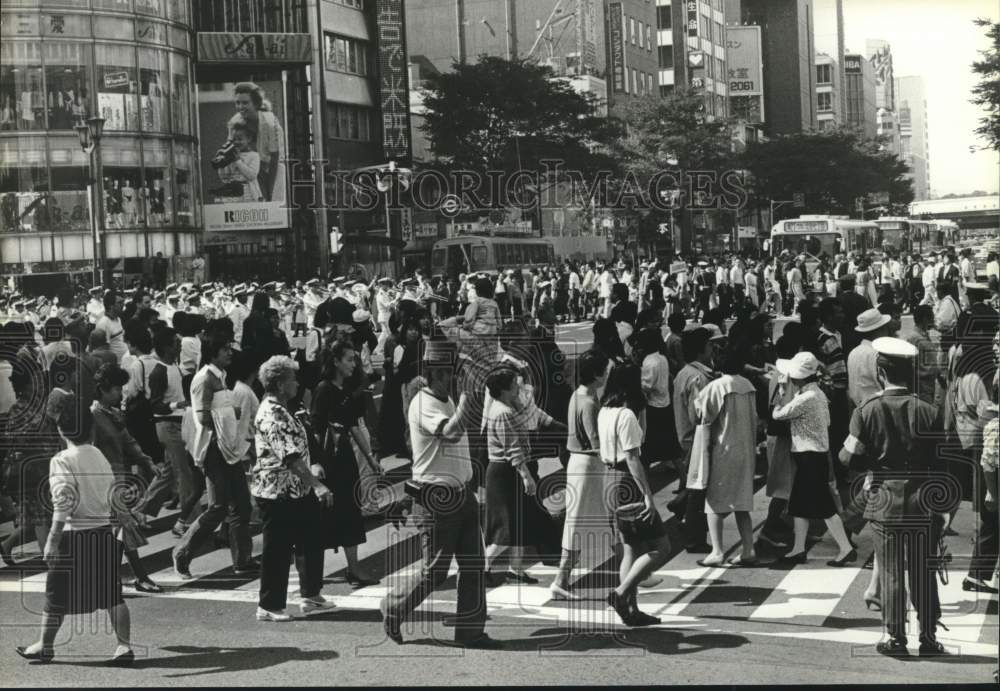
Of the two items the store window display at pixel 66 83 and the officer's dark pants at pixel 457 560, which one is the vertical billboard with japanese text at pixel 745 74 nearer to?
the officer's dark pants at pixel 457 560

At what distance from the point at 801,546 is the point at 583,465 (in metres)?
2.13

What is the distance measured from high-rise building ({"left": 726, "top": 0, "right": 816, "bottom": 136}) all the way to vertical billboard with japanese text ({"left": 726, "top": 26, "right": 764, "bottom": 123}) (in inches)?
5.9

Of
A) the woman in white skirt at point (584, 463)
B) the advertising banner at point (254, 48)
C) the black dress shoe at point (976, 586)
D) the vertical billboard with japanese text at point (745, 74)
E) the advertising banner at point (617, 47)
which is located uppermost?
the advertising banner at point (254, 48)

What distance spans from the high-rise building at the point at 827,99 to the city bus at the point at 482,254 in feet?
48.2

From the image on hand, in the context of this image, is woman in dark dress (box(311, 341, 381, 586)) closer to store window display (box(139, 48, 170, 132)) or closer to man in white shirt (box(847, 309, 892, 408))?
man in white shirt (box(847, 309, 892, 408))

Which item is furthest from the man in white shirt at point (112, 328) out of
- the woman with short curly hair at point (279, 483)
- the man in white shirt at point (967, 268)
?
the man in white shirt at point (967, 268)

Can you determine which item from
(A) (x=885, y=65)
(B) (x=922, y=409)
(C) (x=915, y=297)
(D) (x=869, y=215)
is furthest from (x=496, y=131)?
(D) (x=869, y=215)

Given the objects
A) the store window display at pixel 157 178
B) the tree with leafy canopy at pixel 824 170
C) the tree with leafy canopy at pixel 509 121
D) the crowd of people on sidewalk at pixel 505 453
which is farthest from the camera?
the store window display at pixel 157 178

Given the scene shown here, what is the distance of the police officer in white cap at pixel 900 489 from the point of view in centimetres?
687

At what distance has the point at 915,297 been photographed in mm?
21188

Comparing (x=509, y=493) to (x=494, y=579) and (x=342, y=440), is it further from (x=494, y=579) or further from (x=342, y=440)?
(x=342, y=440)

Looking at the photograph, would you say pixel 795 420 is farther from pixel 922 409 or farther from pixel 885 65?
pixel 885 65

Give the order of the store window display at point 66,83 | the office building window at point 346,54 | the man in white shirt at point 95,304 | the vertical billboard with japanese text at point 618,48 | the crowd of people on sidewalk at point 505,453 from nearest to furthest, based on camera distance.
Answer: the crowd of people on sidewalk at point 505,453
the man in white shirt at point 95,304
the vertical billboard with japanese text at point 618,48
the store window display at point 66,83
the office building window at point 346,54

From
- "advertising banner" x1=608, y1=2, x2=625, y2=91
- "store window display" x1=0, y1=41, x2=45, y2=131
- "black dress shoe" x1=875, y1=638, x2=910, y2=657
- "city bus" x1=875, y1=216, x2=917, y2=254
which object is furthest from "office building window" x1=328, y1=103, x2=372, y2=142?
"black dress shoe" x1=875, y1=638, x2=910, y2=657
